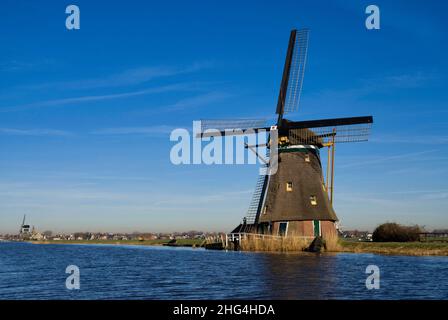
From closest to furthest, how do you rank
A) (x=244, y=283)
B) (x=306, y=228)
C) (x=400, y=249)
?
1. (x=244, y=283)
2. (x=400, y=249)
3. (x=306, y=228)

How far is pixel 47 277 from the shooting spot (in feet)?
88.2

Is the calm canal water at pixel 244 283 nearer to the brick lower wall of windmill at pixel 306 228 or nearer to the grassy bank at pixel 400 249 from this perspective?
the grassy bank at pixel 400 249

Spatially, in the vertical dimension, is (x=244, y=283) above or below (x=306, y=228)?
below

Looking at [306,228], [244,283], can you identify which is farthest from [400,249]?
[244,283]

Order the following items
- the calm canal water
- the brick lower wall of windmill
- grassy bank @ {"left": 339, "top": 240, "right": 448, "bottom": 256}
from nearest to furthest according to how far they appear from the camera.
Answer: the calm canal water → grassy bank @ {"left": 339, "top": 240, "right": 448, "bottom": 256} → the brick lower wall of windmill

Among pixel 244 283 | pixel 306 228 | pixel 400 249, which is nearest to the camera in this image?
pixel 244 283

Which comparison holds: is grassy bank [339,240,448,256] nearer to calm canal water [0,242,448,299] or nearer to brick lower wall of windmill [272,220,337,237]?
brick lower wall of windmill [272,220,337,237]

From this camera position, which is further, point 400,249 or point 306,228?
point 306,228

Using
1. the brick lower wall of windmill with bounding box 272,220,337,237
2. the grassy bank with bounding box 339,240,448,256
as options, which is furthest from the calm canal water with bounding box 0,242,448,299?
the brick lower wall of windmill with bounding box 272,220,337,237

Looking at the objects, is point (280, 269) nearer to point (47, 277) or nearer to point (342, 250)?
point (47, 277)

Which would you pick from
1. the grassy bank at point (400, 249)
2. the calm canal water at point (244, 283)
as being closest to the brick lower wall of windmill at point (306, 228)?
the grassy bank at point (400, 249)

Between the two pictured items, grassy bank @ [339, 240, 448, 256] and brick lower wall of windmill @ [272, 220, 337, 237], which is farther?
brick lower wall of windmill @ [272, 220, 337, 237]

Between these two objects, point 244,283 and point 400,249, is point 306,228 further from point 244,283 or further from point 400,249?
point 244,283
